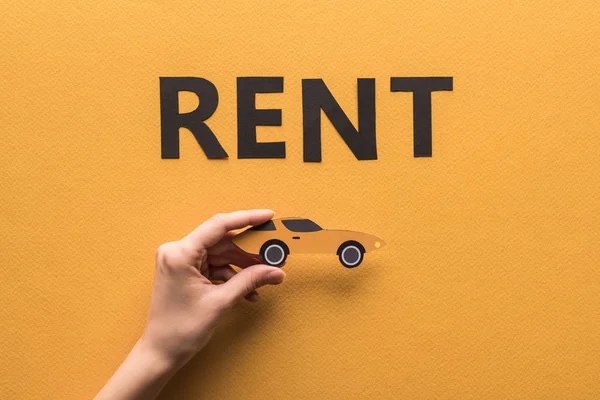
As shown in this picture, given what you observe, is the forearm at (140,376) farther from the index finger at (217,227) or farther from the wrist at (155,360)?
the index finger at (217,227)

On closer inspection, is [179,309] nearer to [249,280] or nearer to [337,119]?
[249,280]

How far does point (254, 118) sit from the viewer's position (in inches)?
36.9

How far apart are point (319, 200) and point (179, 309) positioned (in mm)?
291

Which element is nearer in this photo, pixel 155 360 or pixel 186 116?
pixel 155 360

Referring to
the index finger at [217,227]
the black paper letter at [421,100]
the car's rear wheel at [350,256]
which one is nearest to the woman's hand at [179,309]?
the index finger at [217,227]

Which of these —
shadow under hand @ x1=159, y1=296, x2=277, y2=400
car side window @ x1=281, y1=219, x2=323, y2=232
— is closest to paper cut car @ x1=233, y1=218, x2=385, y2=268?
car side window @ x1=281, y1=219, x2=323, y2=232

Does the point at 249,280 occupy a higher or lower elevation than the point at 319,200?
lower

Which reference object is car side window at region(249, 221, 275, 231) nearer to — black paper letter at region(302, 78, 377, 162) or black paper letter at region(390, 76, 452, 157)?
black paper letter at region(302, 78, 377, 162)

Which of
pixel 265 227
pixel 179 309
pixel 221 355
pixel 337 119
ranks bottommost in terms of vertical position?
pixel 221 355

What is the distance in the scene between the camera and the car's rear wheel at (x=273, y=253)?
2.83 ft

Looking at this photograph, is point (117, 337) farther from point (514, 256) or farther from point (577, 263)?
point (577, 263)

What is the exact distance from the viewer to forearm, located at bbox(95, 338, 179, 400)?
0.82 metres

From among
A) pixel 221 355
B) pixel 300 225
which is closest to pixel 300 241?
pixel 300 225

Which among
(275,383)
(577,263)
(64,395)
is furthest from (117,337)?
(577,263)
